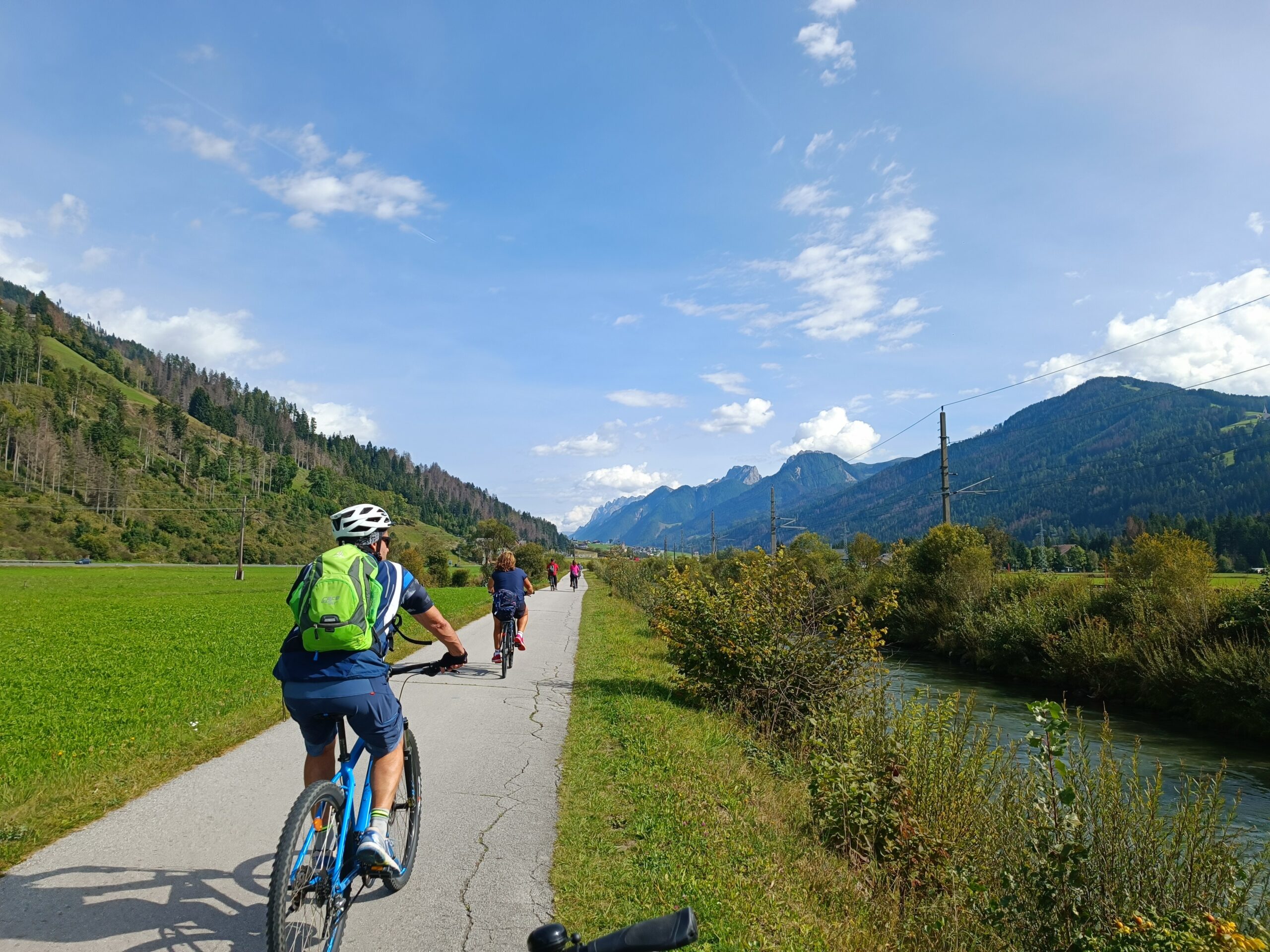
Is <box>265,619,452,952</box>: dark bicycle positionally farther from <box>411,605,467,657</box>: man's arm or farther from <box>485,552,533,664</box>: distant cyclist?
<box>485,552,533,664</box>: distant cyclist

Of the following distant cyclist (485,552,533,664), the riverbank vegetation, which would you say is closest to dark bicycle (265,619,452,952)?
the riverbank vegetation

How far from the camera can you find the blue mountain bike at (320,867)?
3098mm

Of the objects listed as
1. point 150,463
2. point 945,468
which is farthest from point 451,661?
point 150,463

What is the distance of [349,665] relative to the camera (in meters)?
3.63

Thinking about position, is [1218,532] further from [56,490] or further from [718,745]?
[56,490]

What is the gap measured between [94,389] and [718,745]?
162944mm

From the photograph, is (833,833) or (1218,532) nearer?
(833,833)

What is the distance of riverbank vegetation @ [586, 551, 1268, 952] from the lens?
4738 mm

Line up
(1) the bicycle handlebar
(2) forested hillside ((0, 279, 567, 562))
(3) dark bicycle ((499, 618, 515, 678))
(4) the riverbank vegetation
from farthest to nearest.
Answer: (2) forested hillside ((0, 279, 567, 562)) < (3) dark bicycle ((499, 618, 515, 678)) < (4) the riverbank vegetation < (1) the bicycle handlebar

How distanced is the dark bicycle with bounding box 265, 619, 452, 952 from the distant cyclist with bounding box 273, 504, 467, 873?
9 cm

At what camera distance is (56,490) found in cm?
10150

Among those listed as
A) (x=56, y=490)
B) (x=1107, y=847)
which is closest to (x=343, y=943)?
(x=1107, y=847)

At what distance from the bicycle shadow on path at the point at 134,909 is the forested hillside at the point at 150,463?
9827cm

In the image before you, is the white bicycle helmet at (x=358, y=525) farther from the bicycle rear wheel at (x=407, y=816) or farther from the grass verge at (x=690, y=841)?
the grass verge at (x=690, y=841)
